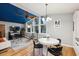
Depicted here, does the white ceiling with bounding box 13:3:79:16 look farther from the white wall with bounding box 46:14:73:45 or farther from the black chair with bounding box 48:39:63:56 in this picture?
the black chair with bounding box 48:39:63:56

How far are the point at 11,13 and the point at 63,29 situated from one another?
116 cm

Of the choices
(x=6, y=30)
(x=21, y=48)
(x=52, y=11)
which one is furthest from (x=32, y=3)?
(x=21, y=48)

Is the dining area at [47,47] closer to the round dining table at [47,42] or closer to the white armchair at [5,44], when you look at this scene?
the round dining table at [47,42]

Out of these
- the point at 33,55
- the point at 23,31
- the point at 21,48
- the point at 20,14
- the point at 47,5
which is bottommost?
the point at 33,55

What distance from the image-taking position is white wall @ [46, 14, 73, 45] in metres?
1.93

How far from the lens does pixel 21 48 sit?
1.94 m

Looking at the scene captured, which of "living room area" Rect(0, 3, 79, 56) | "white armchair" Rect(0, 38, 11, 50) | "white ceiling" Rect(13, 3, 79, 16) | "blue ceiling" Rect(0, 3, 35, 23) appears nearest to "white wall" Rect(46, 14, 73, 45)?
"living room area" Rect(0, 3, 79, 56)

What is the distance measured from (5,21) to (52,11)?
1.00 meters

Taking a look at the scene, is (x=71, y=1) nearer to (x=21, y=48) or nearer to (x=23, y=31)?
(x=23, y=31)

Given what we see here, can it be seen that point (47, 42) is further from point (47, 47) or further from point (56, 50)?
point (56, 50)

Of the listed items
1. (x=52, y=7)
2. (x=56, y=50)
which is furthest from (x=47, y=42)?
(x=52, y=7)

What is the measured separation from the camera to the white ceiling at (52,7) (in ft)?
6.10

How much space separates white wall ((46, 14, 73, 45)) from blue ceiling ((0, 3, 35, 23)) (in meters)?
0.55

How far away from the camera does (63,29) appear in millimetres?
1969
